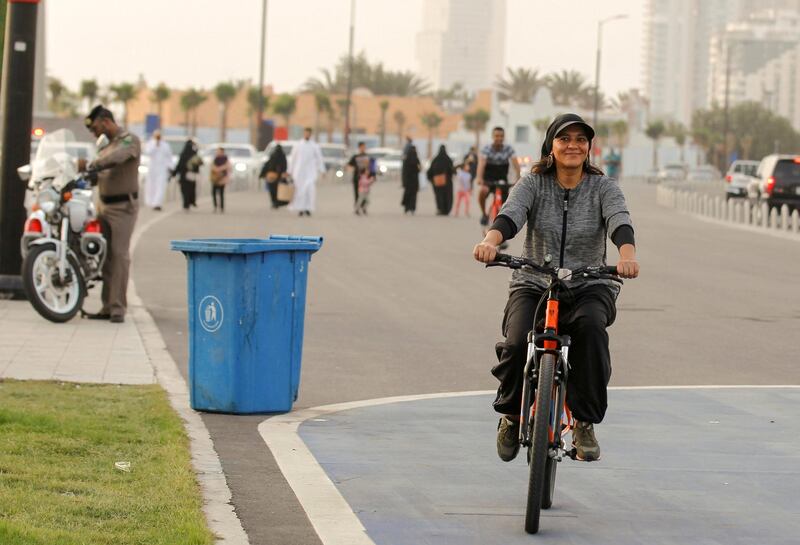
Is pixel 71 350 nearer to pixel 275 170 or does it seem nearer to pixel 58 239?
pixel 58 239

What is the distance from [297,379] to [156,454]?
2022 millimetres

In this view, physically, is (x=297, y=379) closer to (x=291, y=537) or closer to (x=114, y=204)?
(x=291, y=537)

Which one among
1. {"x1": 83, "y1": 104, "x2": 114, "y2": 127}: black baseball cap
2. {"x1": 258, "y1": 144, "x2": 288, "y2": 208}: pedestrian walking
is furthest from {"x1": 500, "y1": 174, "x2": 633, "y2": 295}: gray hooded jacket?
{"x1": 258, "y1": 144, "x2": 288, "y2": 208}: pedestrian walking

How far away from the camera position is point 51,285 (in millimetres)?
14180

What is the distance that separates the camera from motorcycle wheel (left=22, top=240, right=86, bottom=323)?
546 inches

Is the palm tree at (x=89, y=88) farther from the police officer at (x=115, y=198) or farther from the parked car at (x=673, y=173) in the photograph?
the police officer at (x=115, y=198)

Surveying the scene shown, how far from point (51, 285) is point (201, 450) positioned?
6319 mm

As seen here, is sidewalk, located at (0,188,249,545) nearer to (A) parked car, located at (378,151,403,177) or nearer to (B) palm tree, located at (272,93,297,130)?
(A) parked car, located at (378,151,403,177)

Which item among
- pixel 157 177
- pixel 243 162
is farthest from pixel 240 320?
pixel 243 162

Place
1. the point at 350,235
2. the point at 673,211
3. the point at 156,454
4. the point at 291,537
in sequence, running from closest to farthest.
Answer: the point at 291,537 < the point at 156,454 < the point at 350,235 < the point at 673,211

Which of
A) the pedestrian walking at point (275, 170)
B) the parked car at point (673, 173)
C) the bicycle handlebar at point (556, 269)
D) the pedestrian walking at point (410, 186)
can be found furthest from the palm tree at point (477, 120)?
the bicycle handlebar at point (556, 269)

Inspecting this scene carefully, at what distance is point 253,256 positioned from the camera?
947 centimetres

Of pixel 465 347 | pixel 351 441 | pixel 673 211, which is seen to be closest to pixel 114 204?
pixel 465 347

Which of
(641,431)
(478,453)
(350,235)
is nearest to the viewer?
(478,453)
